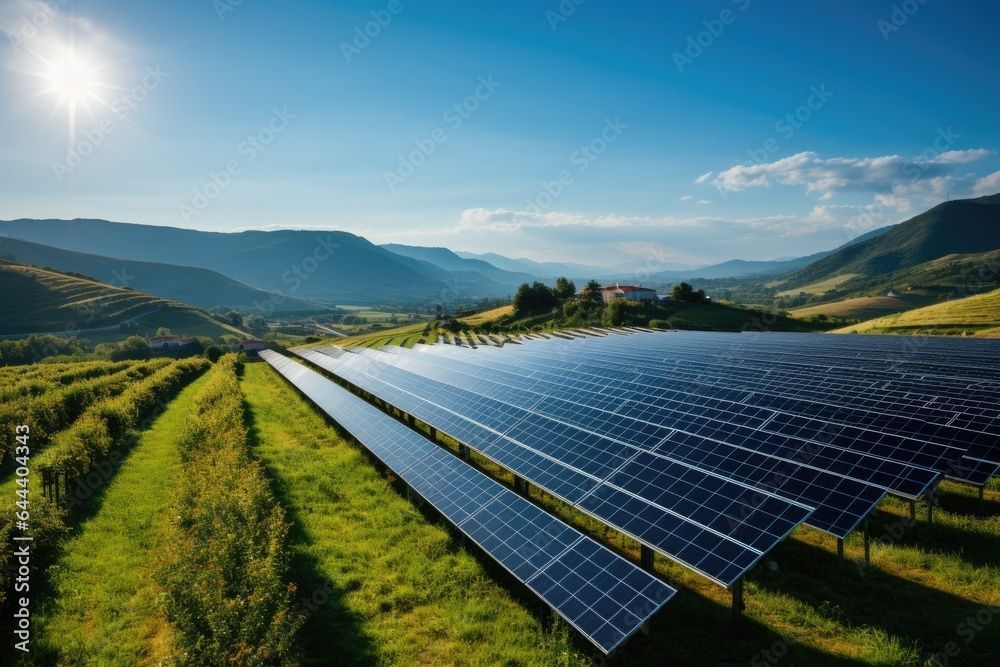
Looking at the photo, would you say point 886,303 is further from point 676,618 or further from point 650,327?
point 676,618

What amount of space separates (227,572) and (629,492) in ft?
37.1

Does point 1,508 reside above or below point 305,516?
above

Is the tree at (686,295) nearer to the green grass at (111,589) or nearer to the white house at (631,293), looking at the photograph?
the white house at (631,293)

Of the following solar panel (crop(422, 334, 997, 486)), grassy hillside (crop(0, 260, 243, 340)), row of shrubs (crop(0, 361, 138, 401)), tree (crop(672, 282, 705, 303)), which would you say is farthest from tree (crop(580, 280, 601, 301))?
grassy hillside (crop(0, 260, 243, 340))

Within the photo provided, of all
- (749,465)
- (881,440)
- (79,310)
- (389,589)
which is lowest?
(389,589)

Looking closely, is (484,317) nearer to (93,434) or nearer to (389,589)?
(93,434)

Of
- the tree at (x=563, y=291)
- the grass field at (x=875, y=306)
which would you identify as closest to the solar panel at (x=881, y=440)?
the tree at (x=563, y=291)

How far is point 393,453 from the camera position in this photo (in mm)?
21625

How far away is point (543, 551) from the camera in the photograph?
1199 centimetres

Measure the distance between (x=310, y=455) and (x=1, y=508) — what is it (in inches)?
485

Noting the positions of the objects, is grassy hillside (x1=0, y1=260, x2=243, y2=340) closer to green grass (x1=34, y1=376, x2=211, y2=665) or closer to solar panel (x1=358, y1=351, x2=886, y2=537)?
green grass (x1=34, y1=376, x2=211, y2=665)

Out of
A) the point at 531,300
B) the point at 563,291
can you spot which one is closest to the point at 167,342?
the point at 531,300

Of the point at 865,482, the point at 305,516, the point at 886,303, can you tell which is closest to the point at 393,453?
the point at 305,516

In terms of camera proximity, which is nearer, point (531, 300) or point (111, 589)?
point (111, 589)
